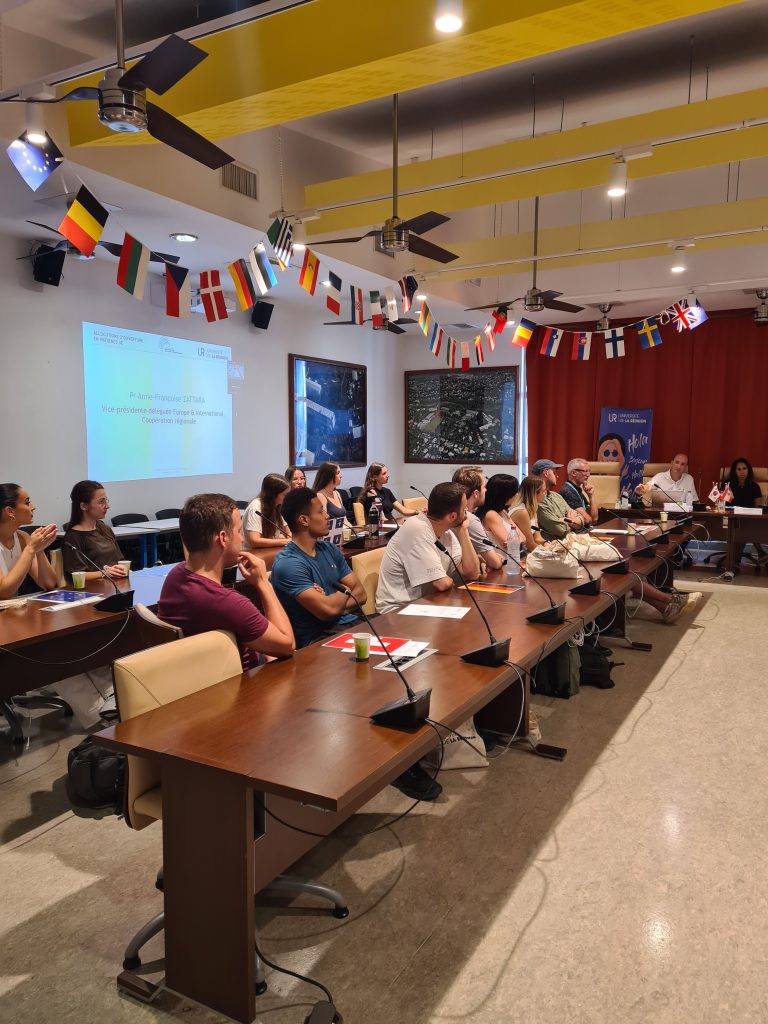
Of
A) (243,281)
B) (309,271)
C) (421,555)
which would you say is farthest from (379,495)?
(421,555)

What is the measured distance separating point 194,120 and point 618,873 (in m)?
4.17

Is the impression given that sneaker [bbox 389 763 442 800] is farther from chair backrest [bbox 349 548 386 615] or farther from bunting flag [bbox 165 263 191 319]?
bunting flag [bbox 165 263 191 319]

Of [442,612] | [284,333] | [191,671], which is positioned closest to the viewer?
[191,671]

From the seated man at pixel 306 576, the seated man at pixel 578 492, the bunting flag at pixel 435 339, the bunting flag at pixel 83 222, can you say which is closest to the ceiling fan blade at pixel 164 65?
the bunting flag at pixel 83 222

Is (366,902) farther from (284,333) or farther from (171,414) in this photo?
(284,333)

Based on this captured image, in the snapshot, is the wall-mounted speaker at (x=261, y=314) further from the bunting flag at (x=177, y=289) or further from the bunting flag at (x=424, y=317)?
the bunting flag at (x=177, y=289)

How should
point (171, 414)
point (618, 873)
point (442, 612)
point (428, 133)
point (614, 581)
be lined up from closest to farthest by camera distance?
point (618, 873), point (442, 612), point (614, 581), point (428, 133), point (171, 414)

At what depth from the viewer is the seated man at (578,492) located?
251 inches

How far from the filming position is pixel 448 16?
3021 mm

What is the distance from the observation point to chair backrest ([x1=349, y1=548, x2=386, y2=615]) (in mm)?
3598

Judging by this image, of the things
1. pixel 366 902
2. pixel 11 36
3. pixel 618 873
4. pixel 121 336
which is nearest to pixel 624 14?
pixel 11 36

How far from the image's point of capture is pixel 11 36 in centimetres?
387

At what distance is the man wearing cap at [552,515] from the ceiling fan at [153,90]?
10.8 feet

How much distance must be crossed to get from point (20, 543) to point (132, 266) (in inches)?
61.3
